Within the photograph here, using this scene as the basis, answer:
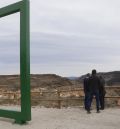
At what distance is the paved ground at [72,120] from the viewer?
12430 mm

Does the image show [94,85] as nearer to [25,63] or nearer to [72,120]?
[72,120]

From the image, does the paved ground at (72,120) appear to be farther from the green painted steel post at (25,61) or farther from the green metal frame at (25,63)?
the green painted steel post at (25,61)

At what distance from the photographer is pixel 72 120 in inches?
537

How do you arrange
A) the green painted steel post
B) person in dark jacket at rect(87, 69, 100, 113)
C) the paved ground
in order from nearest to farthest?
the paved ground
the green painted steel post
person in dark jacket at rect(87, 69, 100, 113)

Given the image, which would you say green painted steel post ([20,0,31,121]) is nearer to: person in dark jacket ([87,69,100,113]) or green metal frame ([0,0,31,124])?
green metal frame ([0,0,31,124])

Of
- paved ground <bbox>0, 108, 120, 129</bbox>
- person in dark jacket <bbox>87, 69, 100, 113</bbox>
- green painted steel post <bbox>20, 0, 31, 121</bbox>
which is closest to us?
paved ground <bbox>0, 108, 120, 129</bbox>

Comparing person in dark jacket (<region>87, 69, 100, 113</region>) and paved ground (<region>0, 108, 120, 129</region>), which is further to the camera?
person in dark jacket (<region>87, 69, 100, 113</region>)

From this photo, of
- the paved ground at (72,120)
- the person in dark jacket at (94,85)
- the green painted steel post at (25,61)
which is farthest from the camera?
the person in dark jacket at (94,85)

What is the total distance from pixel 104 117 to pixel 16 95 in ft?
25.5

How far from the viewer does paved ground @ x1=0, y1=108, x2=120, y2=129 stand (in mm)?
12430

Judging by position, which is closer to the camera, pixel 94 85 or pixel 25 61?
pixel 25 61

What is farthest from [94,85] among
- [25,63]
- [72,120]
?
[25,63]

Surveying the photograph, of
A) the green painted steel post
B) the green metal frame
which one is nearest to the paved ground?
the green metal frame

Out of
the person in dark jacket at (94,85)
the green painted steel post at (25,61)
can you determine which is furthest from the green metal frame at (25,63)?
the person in dark jacket at (94,85)
